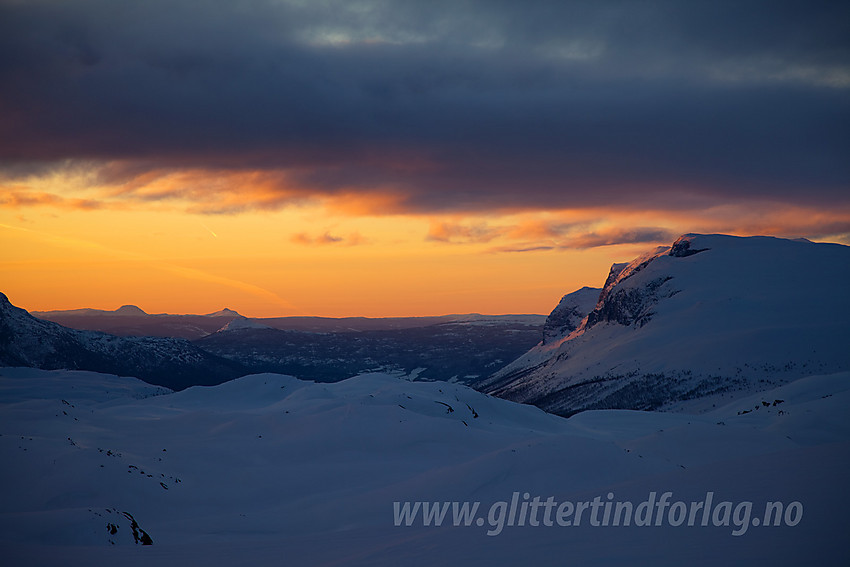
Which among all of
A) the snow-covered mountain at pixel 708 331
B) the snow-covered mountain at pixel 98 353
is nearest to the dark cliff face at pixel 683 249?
the snow-covered mountain at pixel 708 331

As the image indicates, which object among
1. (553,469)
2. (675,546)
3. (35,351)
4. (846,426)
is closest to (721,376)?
(846,426)

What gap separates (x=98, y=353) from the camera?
161625 mm

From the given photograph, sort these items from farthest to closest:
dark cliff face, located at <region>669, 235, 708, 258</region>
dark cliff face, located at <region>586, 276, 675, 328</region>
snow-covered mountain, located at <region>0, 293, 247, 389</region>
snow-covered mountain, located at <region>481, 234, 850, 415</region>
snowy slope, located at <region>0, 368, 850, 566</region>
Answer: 1. dark cliff face, located at <region>669, 235, 708, 258</region>
2. snow-covered mountain, located at <region>0, 293, 247, 389</region>
3. dark cliff face, located at <region>586, 276, 675, 328</region>
4. snow-covered mountain, located at <region>481, 234, 850, 415</region>
5. snowy slope, located at <region>0, 368, 850, 566</region>

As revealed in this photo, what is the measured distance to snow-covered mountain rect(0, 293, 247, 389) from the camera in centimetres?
14050

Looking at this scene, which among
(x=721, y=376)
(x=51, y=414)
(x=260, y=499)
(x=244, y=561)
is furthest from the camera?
(x=721, y=376)

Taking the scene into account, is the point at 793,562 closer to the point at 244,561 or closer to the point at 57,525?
the point at 244,561

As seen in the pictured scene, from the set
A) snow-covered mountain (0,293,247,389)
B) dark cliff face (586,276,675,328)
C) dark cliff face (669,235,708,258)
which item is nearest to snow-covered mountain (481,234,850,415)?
dark cliff face (586,276,675,328)

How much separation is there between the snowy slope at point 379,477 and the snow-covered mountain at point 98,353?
114 meters

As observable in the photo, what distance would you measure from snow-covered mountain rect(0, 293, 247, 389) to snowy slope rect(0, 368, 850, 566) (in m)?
114

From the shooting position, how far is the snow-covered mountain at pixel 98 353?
140m

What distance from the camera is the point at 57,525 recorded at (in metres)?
14.9

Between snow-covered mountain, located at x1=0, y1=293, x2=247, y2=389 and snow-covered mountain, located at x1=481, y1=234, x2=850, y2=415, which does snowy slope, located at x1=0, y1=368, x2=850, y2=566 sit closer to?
snow-covered mountain, located at x1=481, y1=234, x2=850, y2=415

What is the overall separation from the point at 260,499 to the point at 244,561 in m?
12.5

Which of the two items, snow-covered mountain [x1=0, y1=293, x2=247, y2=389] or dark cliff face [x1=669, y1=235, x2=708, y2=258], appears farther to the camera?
dark cliff face [x1=669, y1=235, x2=708, y2=258]
